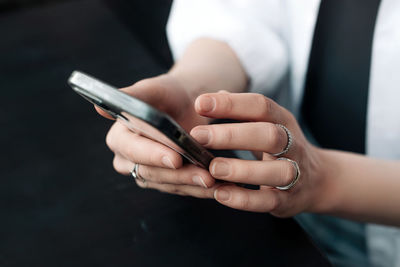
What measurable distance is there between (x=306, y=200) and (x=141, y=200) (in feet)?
0.60

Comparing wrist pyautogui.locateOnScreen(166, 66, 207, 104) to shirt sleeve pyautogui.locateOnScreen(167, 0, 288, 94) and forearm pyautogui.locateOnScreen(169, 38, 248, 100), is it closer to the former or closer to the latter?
forearm pyautogui.locateOnScreen(169, 38, 248, 100)

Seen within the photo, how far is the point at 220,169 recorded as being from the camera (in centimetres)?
26

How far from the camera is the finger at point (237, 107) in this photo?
0.26 meters

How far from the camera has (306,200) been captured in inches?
13.8

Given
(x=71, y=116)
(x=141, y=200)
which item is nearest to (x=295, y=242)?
(x=141, y=200)

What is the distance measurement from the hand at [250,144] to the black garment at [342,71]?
0.23 meters

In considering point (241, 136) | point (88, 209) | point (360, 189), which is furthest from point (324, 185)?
point (88, 209)

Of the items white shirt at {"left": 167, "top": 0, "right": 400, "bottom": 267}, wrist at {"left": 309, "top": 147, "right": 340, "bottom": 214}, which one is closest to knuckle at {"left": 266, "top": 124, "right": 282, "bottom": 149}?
wrist at {"left": 309, "top": 147, "right": 340, "bottom": 214}

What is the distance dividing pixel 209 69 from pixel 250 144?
0.67 ft

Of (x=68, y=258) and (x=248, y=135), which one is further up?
(x=248, y=135)

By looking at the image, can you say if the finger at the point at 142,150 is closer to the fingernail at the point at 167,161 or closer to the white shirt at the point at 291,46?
the fingernail at the point at 167,161

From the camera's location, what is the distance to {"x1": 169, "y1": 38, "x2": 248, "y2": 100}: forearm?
42cm

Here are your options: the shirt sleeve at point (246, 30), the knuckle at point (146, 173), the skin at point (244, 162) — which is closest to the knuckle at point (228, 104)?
the skin at point (244, 162)

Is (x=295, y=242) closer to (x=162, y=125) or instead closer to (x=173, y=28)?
(x=162, y=125)
